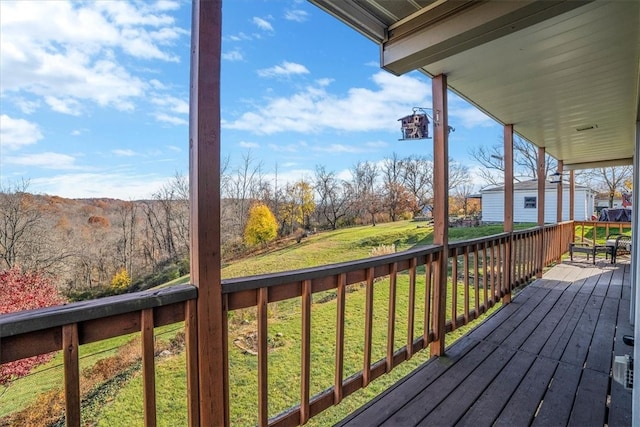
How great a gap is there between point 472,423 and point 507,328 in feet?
5.96

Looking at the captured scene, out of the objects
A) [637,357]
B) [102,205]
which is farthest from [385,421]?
[102,205]

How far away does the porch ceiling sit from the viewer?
6.12ft

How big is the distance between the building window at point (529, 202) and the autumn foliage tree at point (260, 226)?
608 inches

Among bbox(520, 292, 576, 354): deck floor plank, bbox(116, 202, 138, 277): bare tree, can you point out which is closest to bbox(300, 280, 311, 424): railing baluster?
bbox(520, 292, 576, 354): deck floor plank

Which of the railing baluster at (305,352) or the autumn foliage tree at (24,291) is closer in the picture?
the railing baluster at (305,352)

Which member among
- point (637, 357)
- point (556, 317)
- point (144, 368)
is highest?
point (144, 368)

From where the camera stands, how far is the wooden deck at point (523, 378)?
6.24 feet

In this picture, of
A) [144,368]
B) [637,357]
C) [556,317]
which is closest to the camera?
[144,368]

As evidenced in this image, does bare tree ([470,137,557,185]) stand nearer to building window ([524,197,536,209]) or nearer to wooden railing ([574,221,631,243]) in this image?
building window ([524,197,536,209])

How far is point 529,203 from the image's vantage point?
1767 cm

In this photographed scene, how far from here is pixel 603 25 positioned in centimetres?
204

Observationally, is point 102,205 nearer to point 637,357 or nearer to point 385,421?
point 385,421

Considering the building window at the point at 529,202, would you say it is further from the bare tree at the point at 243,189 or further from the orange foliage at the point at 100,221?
the orange foliage at the point at 100,221

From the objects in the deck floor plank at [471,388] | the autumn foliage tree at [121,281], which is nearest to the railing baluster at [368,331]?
the deck floor plank at [471,388]
